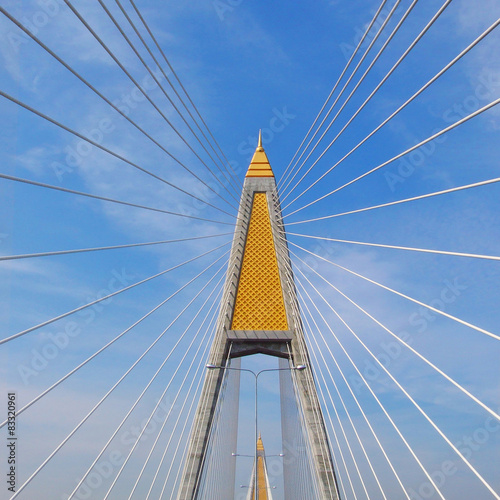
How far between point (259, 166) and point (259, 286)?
4928 mm

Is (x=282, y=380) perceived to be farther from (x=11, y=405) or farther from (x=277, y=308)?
(x=11, y=405)

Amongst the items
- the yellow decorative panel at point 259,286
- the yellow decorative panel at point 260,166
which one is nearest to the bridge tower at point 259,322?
the yellow decorative panel at point 259,286

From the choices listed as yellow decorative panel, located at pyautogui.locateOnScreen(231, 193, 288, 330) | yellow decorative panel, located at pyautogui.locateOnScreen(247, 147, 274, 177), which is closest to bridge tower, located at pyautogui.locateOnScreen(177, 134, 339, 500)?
yellow decorative panel, located at pyautogui.locateOnScreen(231, 193, 288, 330)

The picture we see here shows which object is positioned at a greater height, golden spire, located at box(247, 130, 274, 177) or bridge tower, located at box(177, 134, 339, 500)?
golden spire, located at box(247, 130, 274, 177)

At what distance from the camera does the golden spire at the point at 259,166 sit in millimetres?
22531

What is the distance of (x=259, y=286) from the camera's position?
798 inches

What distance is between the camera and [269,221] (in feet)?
69.8

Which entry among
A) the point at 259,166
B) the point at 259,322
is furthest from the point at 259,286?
the point at 259,166

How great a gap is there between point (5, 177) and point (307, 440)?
538 inches

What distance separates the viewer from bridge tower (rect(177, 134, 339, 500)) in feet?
59.0

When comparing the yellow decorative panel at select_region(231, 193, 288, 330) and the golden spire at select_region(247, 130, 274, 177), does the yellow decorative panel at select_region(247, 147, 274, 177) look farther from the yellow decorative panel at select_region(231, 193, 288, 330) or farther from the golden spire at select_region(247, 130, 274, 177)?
the yellow decorative panel at select_region(231, 193, 288, 330)

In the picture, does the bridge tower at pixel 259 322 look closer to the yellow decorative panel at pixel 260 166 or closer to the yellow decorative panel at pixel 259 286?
the yellow decorative panel at pixel 259 286

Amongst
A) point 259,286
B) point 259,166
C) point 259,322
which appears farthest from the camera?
point 259,166

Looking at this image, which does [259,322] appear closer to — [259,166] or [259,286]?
[259,286]
